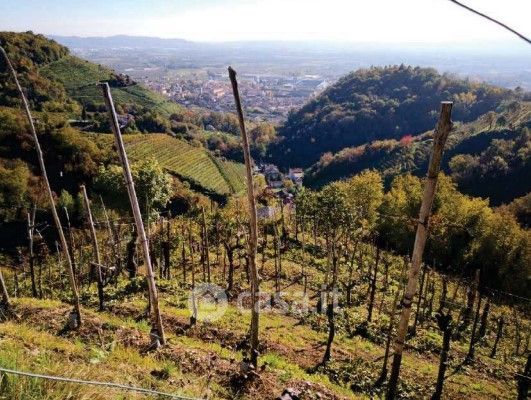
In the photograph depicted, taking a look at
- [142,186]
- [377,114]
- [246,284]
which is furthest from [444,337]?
[377,114]

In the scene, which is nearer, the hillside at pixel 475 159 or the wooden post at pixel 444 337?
the wooden post at pixel 444 337

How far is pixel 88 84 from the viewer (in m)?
109

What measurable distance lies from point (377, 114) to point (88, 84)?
92.6m

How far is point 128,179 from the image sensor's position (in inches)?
290

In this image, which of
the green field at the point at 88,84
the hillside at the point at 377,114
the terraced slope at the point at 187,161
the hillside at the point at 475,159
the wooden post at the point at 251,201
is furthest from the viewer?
the hillside at the point at 377,114

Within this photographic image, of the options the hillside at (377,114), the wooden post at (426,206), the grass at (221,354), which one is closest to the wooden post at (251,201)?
the grass at (221,354)

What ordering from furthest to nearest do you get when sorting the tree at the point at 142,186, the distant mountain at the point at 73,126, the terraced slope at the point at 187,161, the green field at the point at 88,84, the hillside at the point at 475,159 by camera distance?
the green field at the point at 88,84, the terraced slope at the point at 187,161, the hillside at the point at 475,159, the distant mountain at the point at 73,126, the tree at the point at 142,186

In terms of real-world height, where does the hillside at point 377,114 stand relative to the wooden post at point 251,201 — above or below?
below

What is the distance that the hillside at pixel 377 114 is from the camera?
147 m

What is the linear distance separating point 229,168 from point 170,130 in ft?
58.9

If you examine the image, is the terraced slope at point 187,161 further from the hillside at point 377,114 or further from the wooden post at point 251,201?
the wooden post at point 251,201

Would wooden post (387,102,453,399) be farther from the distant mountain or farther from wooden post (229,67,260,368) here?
the distant mountain

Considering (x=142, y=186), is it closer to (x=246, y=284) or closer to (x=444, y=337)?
(x=246, y=284)

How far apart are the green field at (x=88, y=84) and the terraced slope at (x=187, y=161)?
23.2m
